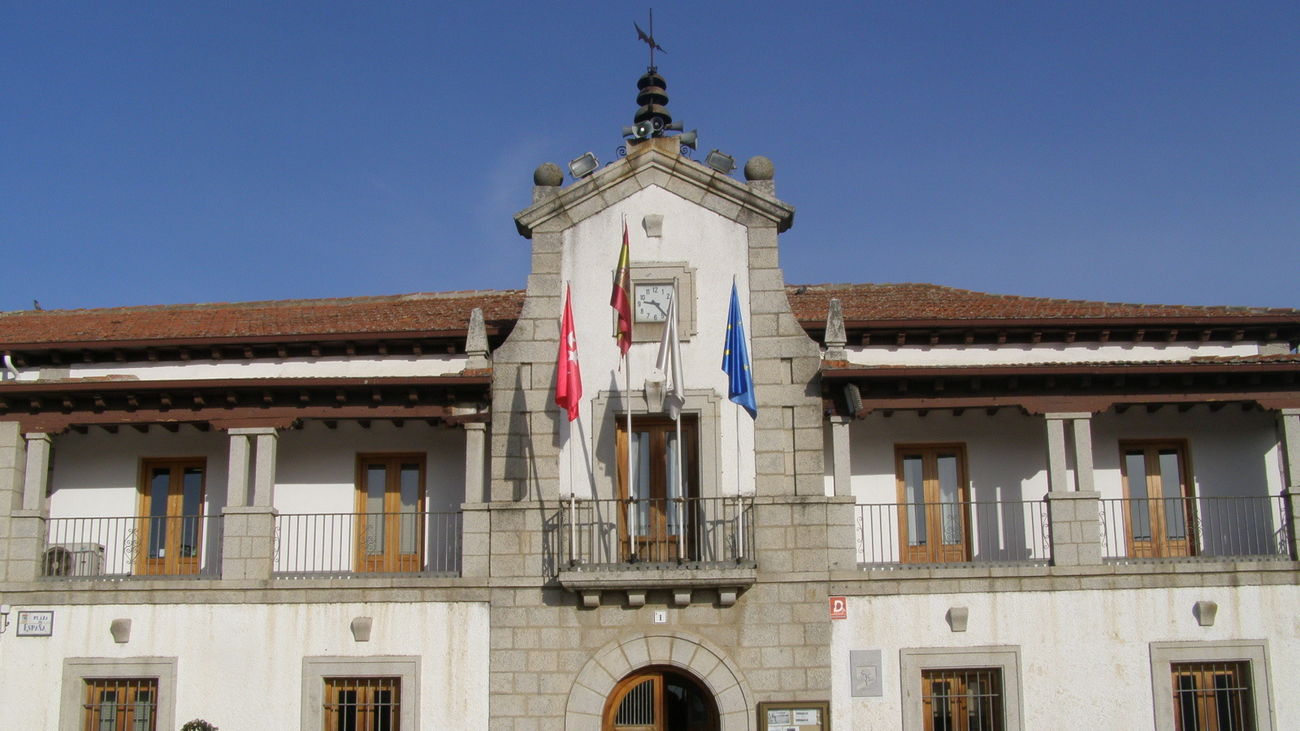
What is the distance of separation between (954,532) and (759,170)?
17.0 feet

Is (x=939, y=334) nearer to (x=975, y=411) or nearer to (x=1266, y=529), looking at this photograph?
(x=975, y=411)

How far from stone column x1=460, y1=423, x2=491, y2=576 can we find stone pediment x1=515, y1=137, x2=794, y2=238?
2.72 meters

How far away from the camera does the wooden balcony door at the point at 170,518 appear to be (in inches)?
685

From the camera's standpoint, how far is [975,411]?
1734 cm

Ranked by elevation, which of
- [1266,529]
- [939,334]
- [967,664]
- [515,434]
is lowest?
[967,664]

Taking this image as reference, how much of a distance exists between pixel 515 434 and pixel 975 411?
19.4ft

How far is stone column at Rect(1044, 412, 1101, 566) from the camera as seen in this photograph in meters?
15.8

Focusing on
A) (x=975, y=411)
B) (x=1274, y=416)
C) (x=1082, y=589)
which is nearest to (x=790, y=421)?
(x=975, y=411)

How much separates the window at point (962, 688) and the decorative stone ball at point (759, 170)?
5.98 metres

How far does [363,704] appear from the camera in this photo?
15805 mm

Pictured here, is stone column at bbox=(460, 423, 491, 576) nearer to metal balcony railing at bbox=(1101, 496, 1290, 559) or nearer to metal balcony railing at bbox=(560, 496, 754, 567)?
metal balcony railing at bbox=(560, 496, 754, 567)

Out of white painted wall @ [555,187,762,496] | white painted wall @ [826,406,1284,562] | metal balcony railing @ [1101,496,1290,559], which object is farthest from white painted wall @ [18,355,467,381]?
metal balcony railing @ [1101,496,1290,559]

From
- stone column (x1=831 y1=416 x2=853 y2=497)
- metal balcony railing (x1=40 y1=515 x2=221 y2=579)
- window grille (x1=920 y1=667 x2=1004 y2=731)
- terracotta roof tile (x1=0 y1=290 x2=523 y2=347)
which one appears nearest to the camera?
window grille (x1=920 y1=667 x2=1004 y2=731)

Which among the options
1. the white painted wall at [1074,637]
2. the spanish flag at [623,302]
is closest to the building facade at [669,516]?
the white painted wall at [1074,637]
